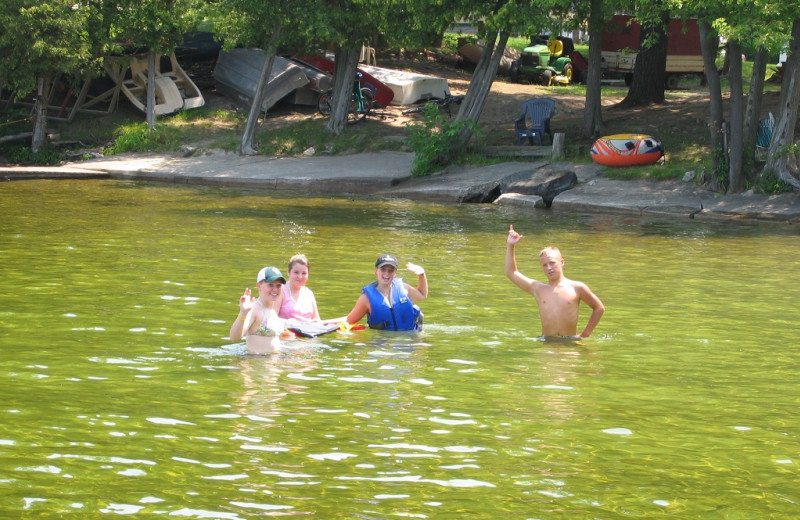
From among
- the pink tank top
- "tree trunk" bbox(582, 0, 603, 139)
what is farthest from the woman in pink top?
"tree trunk" bbox(582, 0, 603, 139)

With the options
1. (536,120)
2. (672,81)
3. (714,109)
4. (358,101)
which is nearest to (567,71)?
(672,81)

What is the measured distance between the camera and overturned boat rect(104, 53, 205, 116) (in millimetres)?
34531

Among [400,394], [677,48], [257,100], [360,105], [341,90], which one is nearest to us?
[400,394]

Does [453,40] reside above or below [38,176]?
above

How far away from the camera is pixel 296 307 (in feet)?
36.1

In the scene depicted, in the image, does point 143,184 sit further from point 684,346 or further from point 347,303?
point 684,346

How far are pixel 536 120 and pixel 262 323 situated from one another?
21.0m

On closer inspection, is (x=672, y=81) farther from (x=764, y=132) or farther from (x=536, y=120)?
(x=764, y=132)

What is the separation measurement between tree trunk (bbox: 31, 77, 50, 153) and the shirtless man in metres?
24.6

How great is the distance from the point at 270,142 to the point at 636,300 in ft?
67.6

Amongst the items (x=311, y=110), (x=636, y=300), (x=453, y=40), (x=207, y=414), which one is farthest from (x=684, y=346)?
(x=453, y=40)

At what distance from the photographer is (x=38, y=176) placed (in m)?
28.8

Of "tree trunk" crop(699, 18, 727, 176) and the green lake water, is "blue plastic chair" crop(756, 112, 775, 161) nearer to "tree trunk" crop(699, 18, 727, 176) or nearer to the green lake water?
"tree trunk" crop(699, 18, 727, 176)

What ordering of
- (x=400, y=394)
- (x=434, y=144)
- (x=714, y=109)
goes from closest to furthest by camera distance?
1. (x=400, y=394)
2. (x=714, y=109)
3. (x=434, y=144)
